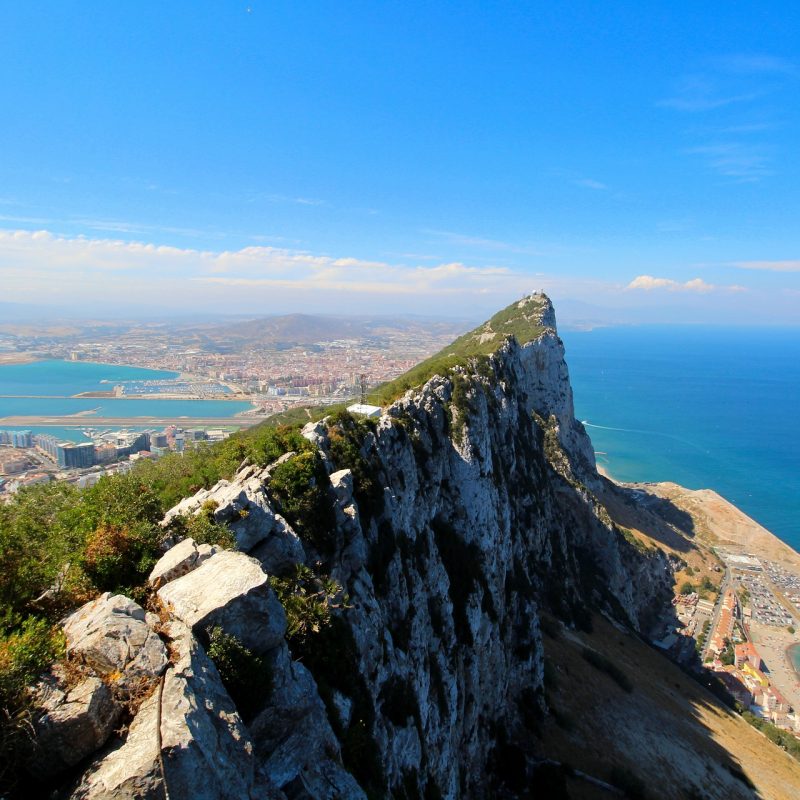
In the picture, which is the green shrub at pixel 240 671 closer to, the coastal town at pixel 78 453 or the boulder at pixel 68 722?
the boulder at pixel 68 722

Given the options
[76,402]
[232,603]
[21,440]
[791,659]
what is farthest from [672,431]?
[76,402]

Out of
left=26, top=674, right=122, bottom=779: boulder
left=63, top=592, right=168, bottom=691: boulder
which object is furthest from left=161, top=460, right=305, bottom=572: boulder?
left=26, top=674, right=122, bottom=779: boulder

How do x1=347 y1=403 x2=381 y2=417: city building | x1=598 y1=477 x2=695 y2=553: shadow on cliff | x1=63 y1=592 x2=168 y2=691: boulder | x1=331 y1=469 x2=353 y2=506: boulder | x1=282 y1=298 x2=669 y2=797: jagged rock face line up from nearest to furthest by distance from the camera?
x1=63 y1=592 x2=168 y2=691: boulder < x1=282 y1=298 x2=669 y2=797: jagged rock face < x1=331 y1=469 x2=353 y2=506: boulder < x1=347 y1=403 x2=381 y2=417: city building < x1=598 y1=477 x2=695 y2=553: shadow on cliff

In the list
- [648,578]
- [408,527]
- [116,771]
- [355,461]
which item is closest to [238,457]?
[355,461]

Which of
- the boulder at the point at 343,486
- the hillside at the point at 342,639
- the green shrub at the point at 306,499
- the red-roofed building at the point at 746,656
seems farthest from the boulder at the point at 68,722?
the red-roofed building at the point at 746,656

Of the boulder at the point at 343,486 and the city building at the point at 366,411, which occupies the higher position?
the city building at the point at 366,411

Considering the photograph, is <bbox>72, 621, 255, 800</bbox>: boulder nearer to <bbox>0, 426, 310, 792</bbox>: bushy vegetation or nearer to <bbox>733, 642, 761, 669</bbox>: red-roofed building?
<bbox>0, 426, 310, 792</bbox>: bushy vegetation
